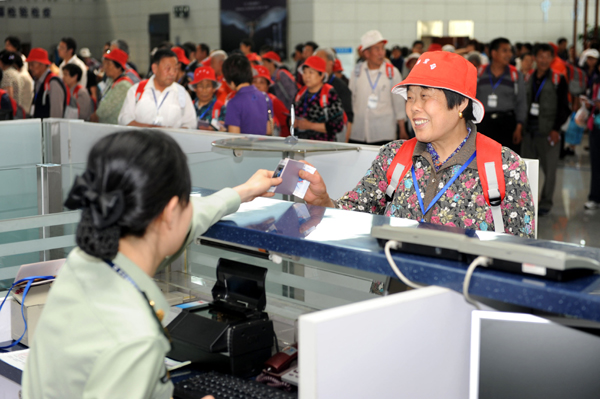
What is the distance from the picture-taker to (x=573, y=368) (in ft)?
4.36

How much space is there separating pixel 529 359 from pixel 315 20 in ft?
46.9

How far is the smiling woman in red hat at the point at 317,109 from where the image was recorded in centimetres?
615

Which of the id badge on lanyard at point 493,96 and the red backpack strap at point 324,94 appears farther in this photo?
the id badge on lanyard at point 493,96

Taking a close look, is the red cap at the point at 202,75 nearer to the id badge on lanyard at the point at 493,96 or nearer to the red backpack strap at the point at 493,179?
the id badge on lanyard at the point at 493,96

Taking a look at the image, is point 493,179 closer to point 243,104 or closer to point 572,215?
point 243,104

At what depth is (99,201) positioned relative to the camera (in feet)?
3.79

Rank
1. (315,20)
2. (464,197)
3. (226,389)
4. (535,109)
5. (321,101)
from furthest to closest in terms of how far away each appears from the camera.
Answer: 1. (315,20)
2. (535,109)
3. (321,101)
4. (464,197)
5. (226,389)

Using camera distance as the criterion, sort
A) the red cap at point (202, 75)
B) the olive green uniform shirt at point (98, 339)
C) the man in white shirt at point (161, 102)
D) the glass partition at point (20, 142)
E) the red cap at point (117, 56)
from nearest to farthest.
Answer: the olive green uniform shirt at point (98, 339), the glass partition at point (20, 142), the man in white shirt at point (161, 102), the red cap at point (202, 75), the red cap at point (117, 56)

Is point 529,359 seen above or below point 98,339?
below

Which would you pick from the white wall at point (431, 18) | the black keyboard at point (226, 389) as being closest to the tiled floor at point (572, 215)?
the black keyboard at point (226, 389)

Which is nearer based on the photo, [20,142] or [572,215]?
[20,142]

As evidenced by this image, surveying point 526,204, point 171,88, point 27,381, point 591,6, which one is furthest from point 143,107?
point 591,6

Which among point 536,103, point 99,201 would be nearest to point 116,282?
point 99,201

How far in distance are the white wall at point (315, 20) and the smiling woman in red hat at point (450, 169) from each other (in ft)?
43.1
